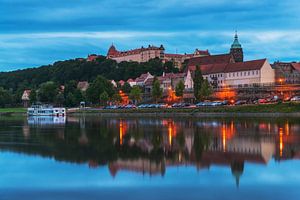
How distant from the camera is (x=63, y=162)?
24.0 m

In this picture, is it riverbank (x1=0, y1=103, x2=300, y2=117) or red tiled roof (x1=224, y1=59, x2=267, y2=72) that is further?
red tiled roof (x1=224, y1=59, x2=267, y2=72)

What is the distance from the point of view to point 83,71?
16738cm

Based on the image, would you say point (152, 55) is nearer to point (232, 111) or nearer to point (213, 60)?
point (213, 60)

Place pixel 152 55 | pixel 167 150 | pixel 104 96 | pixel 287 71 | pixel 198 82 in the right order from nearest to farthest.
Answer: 1. pixel 167 150
2. pixel 198 82
3. pixel 104 96
4. pixel 287 71
5. pixel 152 55

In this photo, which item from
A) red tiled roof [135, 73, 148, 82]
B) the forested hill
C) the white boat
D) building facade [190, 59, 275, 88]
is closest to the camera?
the white boat

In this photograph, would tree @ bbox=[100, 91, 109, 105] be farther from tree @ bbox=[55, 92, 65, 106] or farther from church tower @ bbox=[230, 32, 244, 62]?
church tower @ bbox=[230, 32, 244, 62]

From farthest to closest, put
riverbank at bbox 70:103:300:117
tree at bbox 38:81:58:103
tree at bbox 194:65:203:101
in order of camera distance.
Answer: tree at bbox 38:81:58:103, tree at bbox 194:65:203:101, riverbank at bbox 70:103:300:117

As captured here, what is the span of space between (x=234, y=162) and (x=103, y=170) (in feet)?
19.1

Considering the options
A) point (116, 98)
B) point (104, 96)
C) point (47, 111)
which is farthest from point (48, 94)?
point (47, 111)

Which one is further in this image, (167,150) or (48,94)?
(48,94)

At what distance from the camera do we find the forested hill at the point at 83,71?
505ft

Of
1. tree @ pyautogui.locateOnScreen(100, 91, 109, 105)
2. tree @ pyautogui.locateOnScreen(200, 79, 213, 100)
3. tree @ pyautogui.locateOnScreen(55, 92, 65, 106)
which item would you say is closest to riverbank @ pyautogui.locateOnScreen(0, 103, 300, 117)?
tree @ pyautogui.locateOnScreen(200, 79, 213, 100)

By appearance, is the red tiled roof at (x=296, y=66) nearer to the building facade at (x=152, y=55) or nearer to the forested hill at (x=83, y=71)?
the forested hill at (x=83, y=71)

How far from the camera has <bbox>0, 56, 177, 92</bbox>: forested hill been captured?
154000mm
